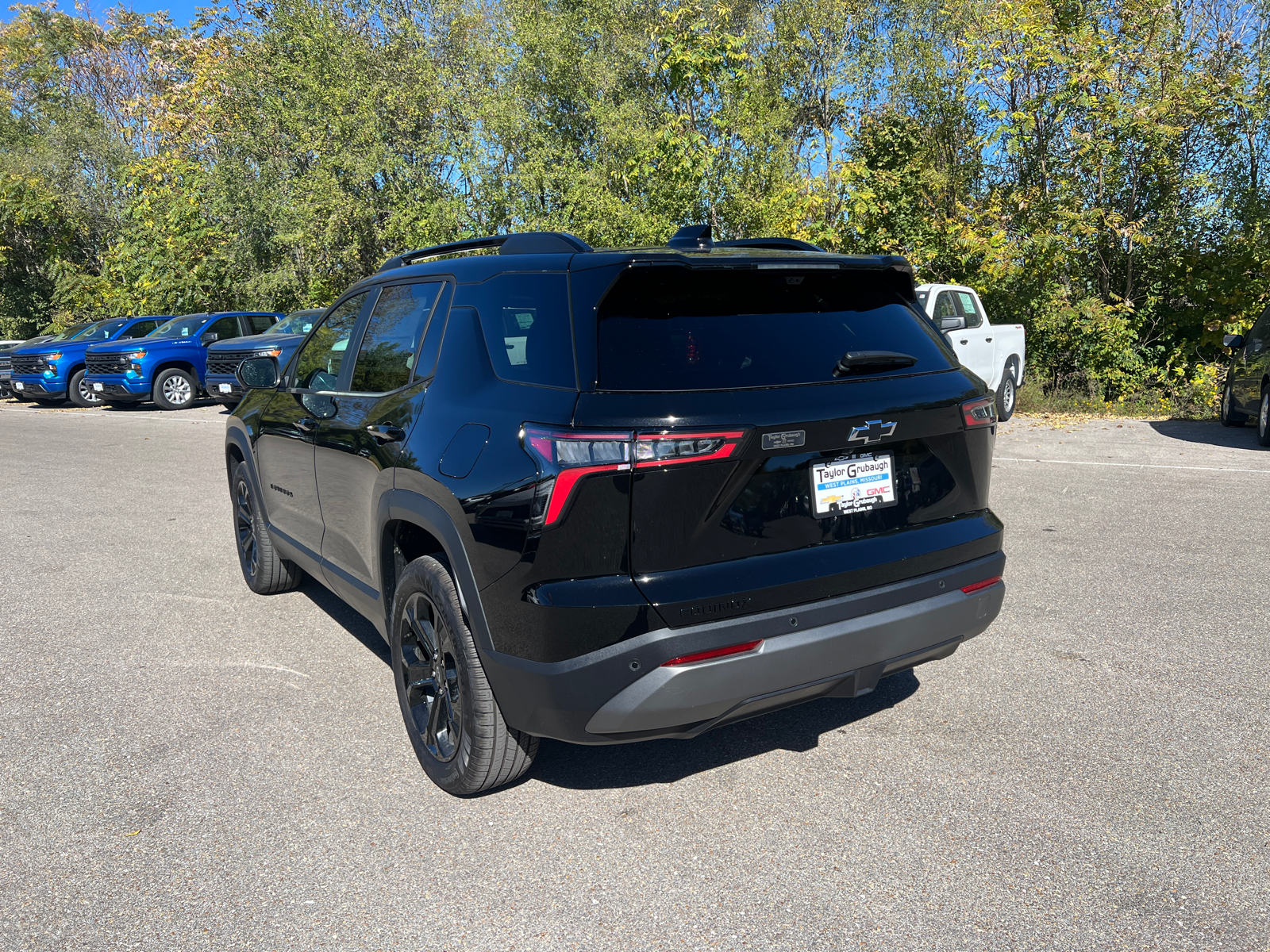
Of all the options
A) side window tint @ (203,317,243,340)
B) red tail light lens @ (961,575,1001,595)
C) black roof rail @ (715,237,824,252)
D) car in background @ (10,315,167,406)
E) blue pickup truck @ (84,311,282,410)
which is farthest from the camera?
car in background @ (10,315,167,406)

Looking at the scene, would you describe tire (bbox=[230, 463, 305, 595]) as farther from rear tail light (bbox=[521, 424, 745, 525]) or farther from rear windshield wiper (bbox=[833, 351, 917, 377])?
rear windshield wiper (bbox=[833, 351, 917, 377])

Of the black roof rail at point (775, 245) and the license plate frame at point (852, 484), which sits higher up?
the black roof rail at point (775, 245)

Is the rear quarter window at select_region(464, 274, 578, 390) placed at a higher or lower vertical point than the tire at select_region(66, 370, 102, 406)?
higher

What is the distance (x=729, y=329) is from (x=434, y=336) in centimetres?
117

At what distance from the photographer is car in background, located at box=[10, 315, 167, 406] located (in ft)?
75.8

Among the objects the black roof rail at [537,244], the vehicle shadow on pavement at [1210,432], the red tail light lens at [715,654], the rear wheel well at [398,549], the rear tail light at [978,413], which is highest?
the black roof rail at [537,244]

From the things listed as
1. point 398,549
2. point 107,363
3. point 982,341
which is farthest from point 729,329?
point 107,363

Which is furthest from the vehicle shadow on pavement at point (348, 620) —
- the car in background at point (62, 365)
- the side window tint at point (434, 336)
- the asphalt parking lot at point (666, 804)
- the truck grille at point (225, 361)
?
the car in background at point (62, 365)

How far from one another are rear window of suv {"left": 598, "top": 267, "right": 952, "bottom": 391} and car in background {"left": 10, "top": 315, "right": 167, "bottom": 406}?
904 inches

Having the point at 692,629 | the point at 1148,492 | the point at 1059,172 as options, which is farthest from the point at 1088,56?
the point at 692,629

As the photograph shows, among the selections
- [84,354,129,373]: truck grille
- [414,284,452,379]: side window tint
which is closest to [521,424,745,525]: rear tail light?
[414,284,452,379]: side window tint

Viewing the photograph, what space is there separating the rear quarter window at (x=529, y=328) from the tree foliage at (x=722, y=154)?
610 inches

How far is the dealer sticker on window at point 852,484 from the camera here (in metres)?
2.97

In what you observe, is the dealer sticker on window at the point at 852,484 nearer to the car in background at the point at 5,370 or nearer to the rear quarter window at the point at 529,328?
the rear quarter window at the point at 529,328
